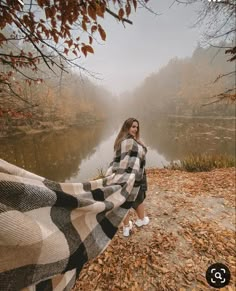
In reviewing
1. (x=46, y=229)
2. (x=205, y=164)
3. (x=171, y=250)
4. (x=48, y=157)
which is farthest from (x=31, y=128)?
(x=46, y=229)

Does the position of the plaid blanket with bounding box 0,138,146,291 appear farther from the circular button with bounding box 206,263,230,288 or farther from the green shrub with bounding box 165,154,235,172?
the green shrub with bounding box 165,154,235,172

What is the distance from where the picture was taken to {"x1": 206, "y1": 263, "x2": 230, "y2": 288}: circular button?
260 centimetres

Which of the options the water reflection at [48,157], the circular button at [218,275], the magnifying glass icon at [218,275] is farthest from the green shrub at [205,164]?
the water reflection at [48,157]

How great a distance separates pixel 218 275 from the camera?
108 inches

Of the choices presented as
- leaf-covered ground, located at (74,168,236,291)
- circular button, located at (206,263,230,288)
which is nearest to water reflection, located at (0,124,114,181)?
leaf-covered ground, located at (74,168,236,291)

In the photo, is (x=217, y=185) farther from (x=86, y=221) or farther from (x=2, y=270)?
(x=2, y=270)

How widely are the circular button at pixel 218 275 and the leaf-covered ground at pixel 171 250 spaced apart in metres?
0.06

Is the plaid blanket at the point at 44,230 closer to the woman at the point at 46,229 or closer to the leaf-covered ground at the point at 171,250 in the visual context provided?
the woman at the point at 46,229

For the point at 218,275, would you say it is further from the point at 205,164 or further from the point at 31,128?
the point at 31,128

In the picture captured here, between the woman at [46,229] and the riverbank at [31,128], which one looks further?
the riverbank at [31,128]

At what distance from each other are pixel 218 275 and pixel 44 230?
299cm

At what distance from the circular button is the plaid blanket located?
6.71 ft

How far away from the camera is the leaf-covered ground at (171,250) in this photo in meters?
2.64

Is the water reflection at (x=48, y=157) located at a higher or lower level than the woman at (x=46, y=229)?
lower
